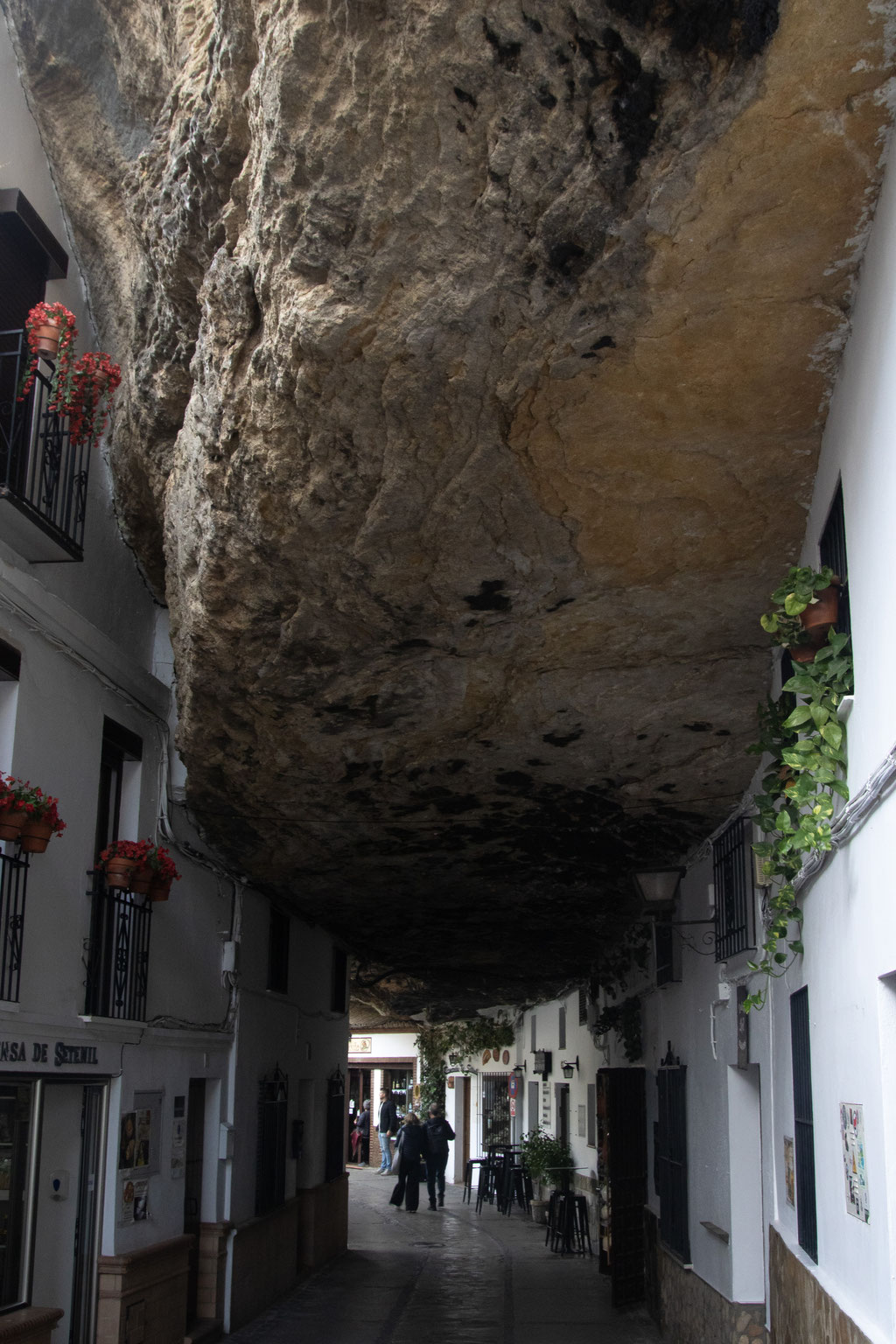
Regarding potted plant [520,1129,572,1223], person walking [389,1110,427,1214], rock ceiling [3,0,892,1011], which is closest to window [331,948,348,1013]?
potted plant [520,1129,572,1223]

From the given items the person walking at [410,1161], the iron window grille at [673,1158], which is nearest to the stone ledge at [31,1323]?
the iron window grille at [673,1158]

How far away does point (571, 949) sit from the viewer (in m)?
15.2

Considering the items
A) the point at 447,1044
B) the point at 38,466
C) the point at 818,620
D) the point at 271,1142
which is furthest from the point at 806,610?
the point at 447,1044

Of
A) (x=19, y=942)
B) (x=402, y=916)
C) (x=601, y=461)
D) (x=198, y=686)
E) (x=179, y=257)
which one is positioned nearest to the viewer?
(x=601, y=461)

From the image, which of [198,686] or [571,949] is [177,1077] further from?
[571,949]

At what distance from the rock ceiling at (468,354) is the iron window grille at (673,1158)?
2.30 metres

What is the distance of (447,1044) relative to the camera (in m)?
28.2

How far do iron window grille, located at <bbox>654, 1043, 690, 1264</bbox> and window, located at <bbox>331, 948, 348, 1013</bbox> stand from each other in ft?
20.9

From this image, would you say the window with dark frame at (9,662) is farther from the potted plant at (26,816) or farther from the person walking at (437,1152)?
the person walking at (437,1152)

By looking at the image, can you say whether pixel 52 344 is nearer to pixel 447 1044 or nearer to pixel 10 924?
pixel 10 924

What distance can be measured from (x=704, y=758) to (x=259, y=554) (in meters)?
3.40

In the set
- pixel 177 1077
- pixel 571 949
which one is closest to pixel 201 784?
pixel 177 1077

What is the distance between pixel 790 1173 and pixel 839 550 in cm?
304

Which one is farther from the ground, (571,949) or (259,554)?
(259,554)
